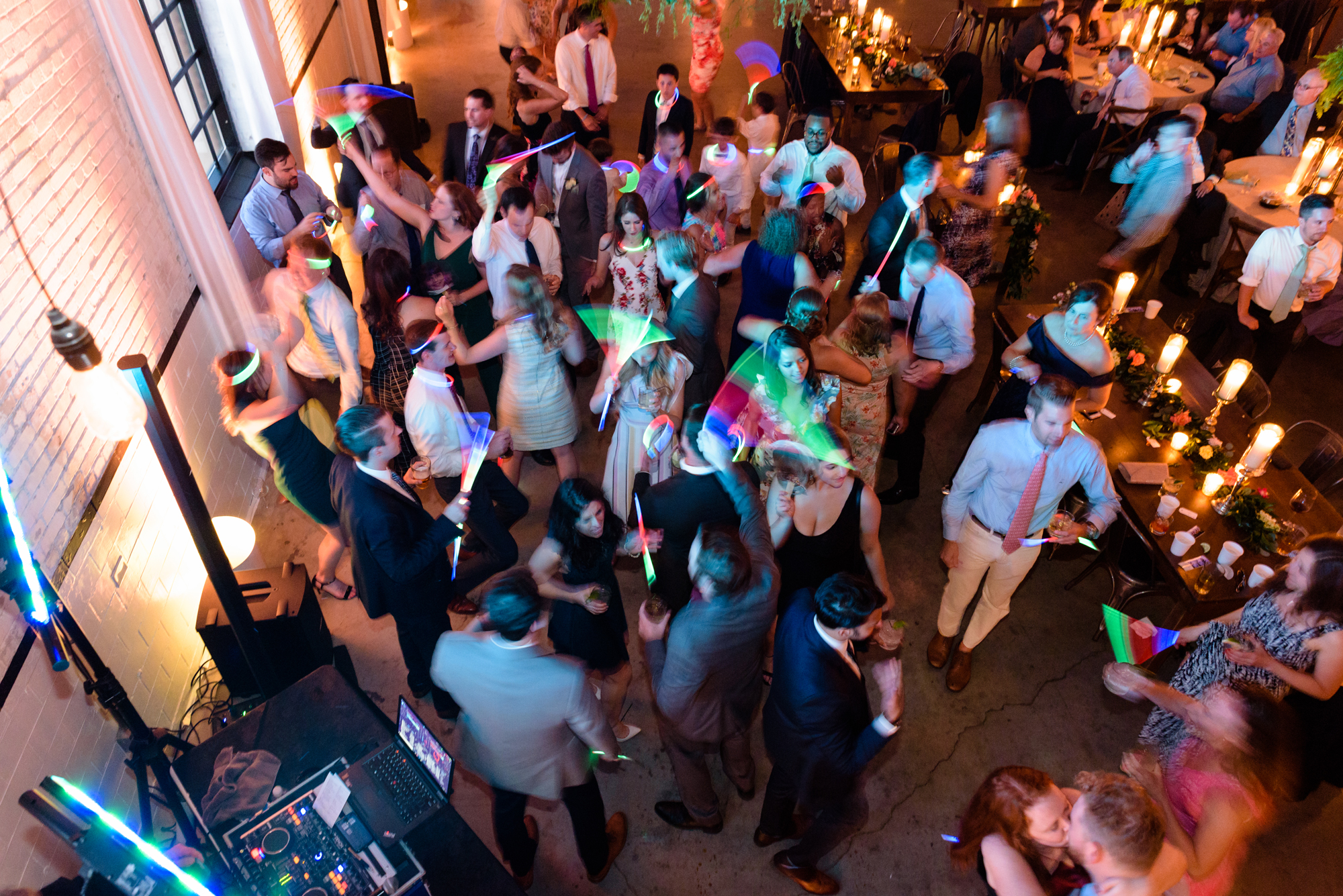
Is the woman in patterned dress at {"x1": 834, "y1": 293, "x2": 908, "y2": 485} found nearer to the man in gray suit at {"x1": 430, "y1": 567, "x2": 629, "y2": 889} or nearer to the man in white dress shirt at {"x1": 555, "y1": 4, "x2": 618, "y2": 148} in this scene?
the man in gray suit at {"x1": 430, "y1": 567, "x2": 629, "y2": 889}

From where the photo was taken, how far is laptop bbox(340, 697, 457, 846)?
2396 mm

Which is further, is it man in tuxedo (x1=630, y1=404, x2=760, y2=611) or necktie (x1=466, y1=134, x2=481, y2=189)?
necktie (x1=466, y1=134, x2=481, y2=189)

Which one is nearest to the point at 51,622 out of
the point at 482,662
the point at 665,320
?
the point at 482,662

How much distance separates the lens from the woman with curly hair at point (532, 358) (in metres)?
3.68

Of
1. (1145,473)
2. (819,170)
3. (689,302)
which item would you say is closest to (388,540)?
(689,302)

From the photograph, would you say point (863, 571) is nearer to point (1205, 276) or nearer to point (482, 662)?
point (482, 662)

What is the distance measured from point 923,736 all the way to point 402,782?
231 centimetres

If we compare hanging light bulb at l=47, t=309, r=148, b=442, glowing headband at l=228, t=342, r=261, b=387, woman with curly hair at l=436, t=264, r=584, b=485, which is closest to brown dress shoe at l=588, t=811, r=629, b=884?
woman with curly hair at l=436, t=264, r=584, b=485

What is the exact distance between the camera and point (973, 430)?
5273 mm

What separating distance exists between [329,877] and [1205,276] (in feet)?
23.8

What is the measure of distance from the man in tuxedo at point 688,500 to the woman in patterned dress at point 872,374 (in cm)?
79

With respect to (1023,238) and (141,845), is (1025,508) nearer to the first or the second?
(1023,238)

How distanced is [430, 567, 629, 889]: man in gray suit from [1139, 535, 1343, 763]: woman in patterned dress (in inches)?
84.9

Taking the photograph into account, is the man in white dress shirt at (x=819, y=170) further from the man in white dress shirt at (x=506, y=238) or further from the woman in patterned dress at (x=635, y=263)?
the man in white dress shirt at (x=506, y=238)
